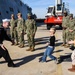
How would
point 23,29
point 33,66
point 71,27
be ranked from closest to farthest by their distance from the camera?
point 33,66 → point 71,27 → point 23,29

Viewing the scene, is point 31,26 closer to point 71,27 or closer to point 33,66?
point 71,27

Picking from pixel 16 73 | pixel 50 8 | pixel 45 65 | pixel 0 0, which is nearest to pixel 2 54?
pixel 16 73

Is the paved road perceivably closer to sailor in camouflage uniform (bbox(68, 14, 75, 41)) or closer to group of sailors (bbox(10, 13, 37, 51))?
group of sailors (bbox(10, 13, 37, 51))

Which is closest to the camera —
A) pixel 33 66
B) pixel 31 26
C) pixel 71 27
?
pixel 33 66

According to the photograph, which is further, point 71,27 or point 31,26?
point 71,27

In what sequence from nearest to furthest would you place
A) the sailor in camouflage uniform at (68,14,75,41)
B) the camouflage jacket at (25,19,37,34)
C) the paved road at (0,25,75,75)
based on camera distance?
the paved road at (0,25,75,75) < the camouflage jacket at (25,19,37,34) < the sailor in camouflage uniform at (68,14,75,41)

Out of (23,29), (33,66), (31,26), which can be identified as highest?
(31,26)

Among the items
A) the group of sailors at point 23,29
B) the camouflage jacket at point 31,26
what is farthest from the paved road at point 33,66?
the camouflage jacket at point 31,26

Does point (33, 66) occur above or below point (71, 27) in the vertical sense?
below

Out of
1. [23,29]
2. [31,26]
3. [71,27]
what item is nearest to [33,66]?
[31,26]

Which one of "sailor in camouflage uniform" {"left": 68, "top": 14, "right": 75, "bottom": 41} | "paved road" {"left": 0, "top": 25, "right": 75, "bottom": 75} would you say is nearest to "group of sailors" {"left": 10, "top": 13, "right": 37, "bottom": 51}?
"paved road" {"left": 0, "top": 25, "right": 75, "bottom": 75}

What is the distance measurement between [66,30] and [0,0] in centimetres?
1431

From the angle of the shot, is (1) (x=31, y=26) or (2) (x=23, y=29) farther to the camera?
(2) (x=23, y=29)

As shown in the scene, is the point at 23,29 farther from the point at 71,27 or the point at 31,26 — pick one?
the point at 71,27
